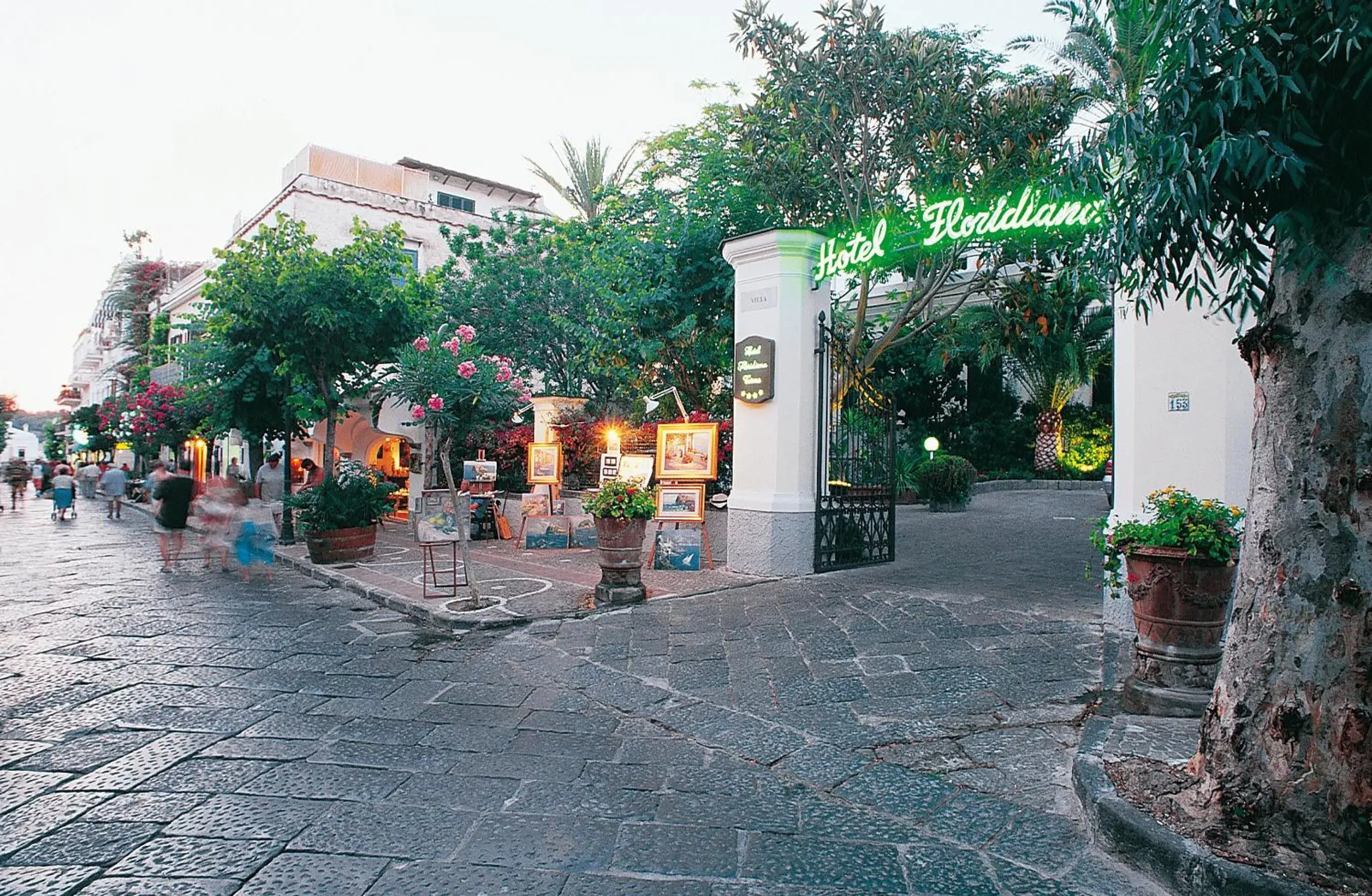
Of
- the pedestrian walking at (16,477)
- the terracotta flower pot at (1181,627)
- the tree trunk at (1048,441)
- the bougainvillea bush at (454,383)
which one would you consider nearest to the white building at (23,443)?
the pedestrian walking at (16,477)

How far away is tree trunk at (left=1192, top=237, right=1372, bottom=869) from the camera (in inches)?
100

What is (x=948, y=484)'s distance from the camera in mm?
16375

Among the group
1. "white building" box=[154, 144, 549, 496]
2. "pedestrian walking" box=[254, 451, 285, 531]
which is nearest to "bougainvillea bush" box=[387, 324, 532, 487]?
"pedestrian walking" box=[254, 451, 285, 531]

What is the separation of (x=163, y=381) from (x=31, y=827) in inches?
1193

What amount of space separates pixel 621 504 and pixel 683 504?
7.65 ft

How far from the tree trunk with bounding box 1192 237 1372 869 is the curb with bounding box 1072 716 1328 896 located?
0.72 ft

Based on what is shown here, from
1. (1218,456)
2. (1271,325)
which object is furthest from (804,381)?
(1271,325)

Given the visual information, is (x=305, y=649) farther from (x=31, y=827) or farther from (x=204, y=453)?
→ (x=204, y=453)

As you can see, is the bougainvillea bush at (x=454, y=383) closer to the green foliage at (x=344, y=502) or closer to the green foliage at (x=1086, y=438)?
the green foliage at (x=344, y=502)

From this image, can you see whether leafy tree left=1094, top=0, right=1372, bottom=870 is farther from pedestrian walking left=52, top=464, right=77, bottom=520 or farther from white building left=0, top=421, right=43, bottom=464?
white building left=0, top=421, right=43, bottom=464

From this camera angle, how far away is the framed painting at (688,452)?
9.45 m

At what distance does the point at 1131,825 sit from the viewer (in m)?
2.77

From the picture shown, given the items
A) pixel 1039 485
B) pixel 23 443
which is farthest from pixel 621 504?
pixel 23 443

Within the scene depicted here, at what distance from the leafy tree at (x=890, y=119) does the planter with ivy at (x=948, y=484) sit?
6.29 m
